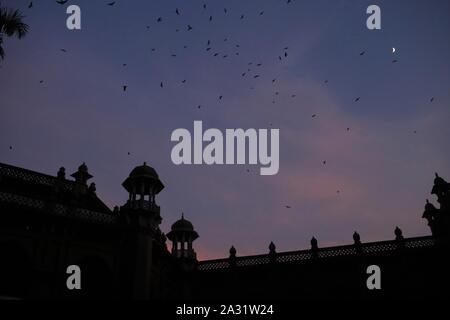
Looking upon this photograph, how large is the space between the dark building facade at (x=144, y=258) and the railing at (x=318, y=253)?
2.3 inches

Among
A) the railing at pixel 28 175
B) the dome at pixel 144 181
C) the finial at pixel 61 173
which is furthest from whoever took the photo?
the dome at pixel 144 181

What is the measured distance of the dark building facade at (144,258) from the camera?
2055 centimetres

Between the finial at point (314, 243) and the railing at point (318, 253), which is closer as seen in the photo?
the railing at point (318, 253)

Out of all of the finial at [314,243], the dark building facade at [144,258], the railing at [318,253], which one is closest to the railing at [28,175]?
the dark building facade at [144,258]

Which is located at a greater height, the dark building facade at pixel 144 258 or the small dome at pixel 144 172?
the small dome at pixel 144 172

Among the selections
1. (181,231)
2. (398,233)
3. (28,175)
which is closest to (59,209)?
(28,175)

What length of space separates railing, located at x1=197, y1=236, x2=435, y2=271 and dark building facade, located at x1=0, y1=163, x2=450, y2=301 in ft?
0.19

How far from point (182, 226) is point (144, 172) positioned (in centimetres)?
679

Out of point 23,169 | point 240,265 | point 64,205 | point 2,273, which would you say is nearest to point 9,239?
point 2,273

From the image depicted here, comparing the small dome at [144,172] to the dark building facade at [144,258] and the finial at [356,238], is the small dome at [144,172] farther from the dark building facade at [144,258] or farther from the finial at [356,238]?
the finial at [356,238]

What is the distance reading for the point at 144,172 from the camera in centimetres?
2639

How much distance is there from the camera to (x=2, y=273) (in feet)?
66.6

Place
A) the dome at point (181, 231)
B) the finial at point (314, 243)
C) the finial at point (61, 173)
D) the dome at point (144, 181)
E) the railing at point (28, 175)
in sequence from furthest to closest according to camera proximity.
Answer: the dome at point (181, 231) → the finial at point (314, 243) → the dome at point (144, 181) → the finial at point (61, 173) → the railing at point (28, 175)
